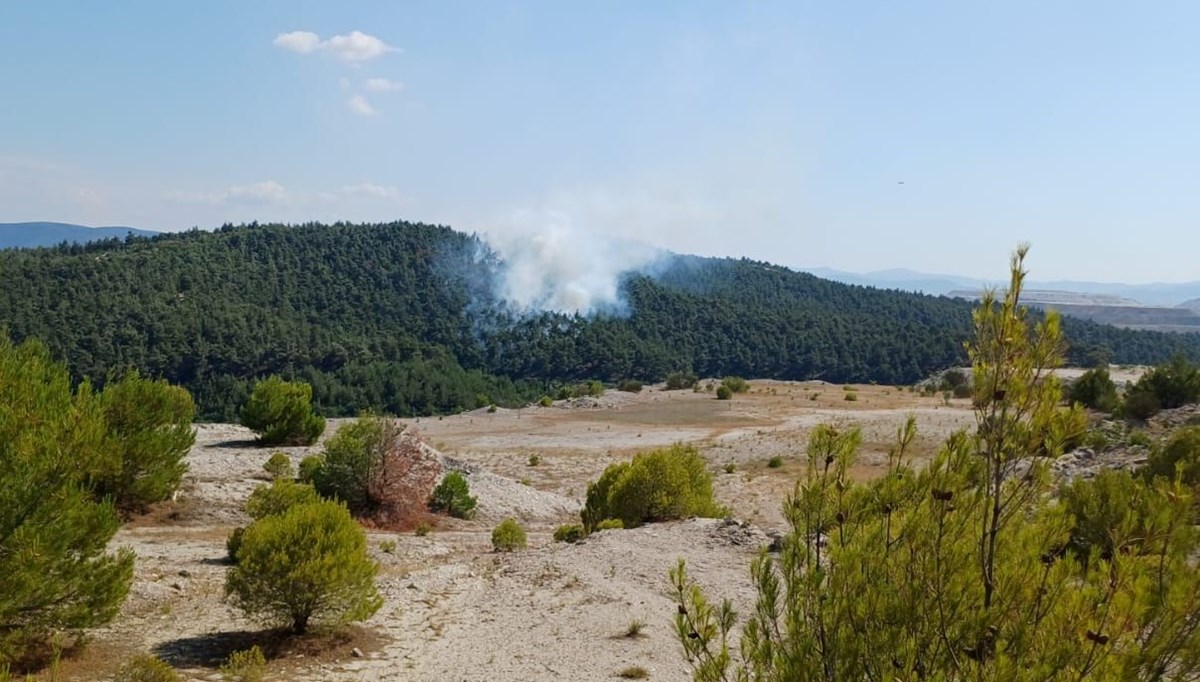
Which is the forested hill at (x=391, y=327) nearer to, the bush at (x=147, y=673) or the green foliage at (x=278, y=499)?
the green foliage at (x=278, y=499)

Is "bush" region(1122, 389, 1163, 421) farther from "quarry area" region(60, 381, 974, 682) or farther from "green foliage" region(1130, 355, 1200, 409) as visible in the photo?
"quarry area" region(60, 381, 974, 682)

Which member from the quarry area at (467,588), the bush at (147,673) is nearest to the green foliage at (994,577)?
the quarry area at (467,588)

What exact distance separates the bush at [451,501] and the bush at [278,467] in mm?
3735

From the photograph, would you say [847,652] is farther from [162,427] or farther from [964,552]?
[162,427]

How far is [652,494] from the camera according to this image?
18609 millimetres

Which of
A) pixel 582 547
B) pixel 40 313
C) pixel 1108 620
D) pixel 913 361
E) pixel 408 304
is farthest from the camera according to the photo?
pixel 408 304

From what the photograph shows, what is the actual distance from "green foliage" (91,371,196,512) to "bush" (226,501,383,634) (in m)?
6.90

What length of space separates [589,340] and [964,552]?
272ft

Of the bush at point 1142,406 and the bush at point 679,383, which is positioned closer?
the bush at point 1142,406

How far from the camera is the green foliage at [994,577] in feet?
10.00

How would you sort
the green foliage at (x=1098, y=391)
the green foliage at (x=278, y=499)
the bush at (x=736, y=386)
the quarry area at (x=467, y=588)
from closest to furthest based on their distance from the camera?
1. the quarry area at (x=467, y=588)
2. the green foliage at (x=278, y=499)
3. the green foliage at (x=1098, y=391)
4. the bush at (x=736, y=386)

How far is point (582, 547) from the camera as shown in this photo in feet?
50.9

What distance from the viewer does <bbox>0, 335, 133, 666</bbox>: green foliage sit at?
287 inches

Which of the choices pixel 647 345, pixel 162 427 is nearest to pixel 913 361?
pixel 647 345
